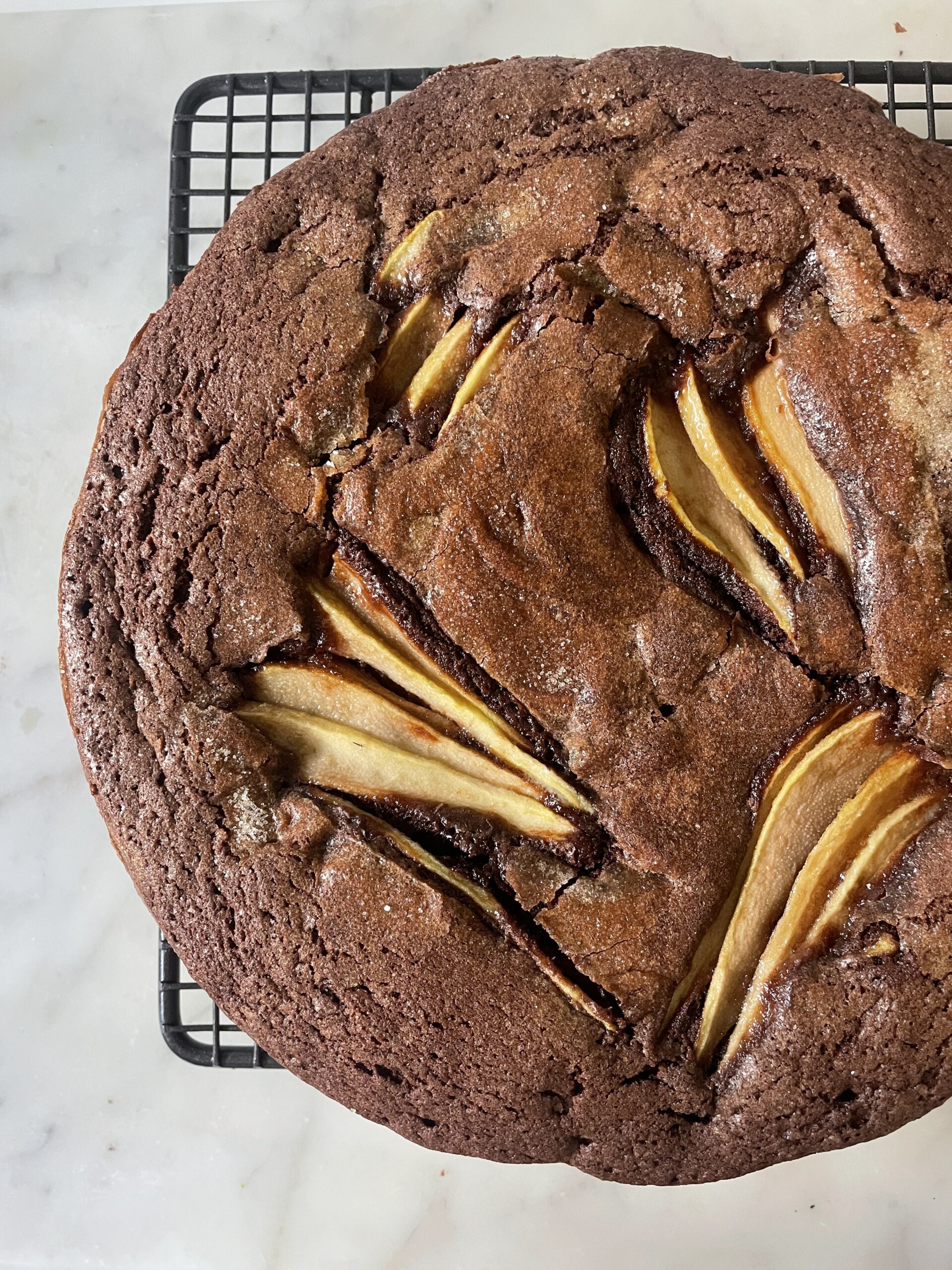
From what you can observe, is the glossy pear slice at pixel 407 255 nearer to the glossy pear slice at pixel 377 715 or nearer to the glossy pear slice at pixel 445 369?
the glossy pear slice at pixel 445 369

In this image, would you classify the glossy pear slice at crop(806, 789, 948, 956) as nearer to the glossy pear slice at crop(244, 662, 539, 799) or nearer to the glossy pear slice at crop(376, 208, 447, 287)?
the glossy pear slice at crop(244, 662, 539, 799)

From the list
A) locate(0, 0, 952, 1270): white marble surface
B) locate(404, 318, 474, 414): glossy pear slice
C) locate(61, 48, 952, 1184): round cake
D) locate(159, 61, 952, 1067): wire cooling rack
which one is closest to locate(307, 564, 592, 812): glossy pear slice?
locate(61, 48, 952, 1184): round cake

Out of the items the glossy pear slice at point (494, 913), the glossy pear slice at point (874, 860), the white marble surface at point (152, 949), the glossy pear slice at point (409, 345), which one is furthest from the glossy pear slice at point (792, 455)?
the white marble surface at point (152, 949)

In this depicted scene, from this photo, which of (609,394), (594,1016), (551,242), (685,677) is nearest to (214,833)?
(594,1016)

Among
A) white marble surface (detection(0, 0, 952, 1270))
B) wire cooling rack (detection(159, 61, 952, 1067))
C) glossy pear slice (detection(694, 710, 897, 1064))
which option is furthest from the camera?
white marble surface (detection(0, 0, 952, 1270))

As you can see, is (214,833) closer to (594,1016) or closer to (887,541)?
(594,1016)

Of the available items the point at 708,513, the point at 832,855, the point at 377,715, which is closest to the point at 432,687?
the point at 377,715
